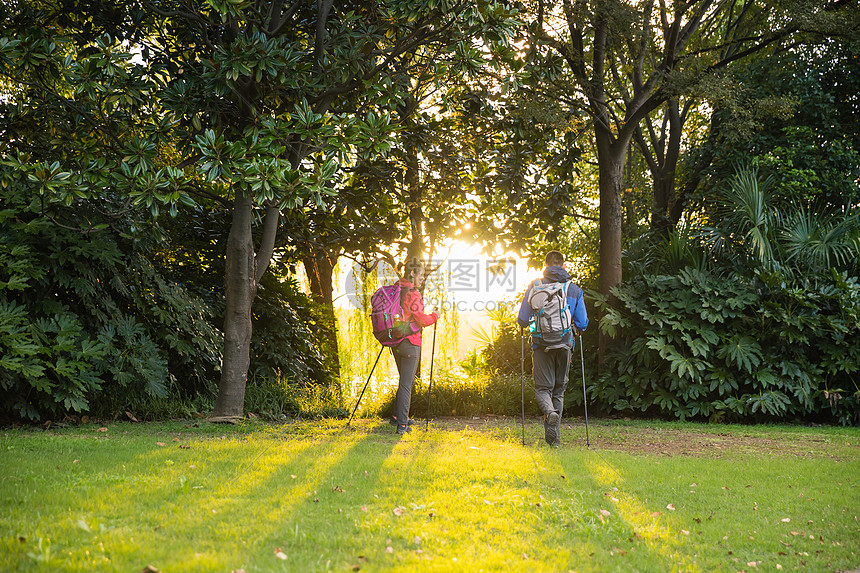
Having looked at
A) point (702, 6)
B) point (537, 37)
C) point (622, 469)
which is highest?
point (702, 6)

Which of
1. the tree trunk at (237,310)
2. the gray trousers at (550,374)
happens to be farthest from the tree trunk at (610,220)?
the tree trunk at (237,310)

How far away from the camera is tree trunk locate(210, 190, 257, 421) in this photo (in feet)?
28.9

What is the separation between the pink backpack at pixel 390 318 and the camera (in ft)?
27.2

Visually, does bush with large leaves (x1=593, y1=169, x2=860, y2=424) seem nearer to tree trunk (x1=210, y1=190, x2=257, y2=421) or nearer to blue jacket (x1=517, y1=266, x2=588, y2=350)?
blue jacket (x1=517, y1=266, x2=588, y2=350)

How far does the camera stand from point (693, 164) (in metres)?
16.0

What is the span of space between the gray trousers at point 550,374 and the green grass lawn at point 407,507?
0.74 metres

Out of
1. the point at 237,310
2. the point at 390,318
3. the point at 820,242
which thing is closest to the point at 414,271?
the point at 390,318

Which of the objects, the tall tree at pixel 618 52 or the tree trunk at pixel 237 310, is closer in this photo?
the tree trunk at pixel 237 310

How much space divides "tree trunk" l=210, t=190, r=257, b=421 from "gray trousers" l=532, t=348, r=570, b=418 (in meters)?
3.82

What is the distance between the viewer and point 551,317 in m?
7.60

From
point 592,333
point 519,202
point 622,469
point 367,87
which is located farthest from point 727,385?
point 367,87

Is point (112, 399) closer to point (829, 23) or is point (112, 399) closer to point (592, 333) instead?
point (592, 333)

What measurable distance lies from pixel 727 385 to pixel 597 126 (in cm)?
485

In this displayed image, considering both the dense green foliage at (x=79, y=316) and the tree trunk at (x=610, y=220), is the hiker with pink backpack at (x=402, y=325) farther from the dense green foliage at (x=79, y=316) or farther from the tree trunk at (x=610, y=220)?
the tree trunk at (x=610, y=220)
